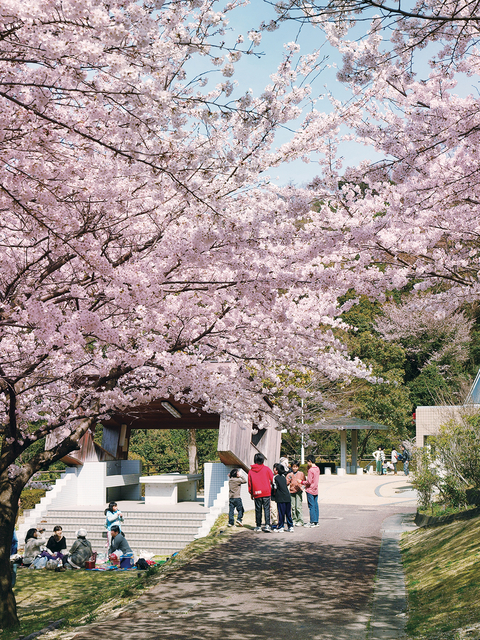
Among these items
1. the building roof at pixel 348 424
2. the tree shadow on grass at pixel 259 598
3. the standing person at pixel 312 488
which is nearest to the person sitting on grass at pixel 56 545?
the tree shadow on grass at pixel 259 598

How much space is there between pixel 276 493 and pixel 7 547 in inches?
252

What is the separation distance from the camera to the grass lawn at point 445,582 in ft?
17.5

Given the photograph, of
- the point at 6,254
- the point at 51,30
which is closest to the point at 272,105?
the point at 51,30

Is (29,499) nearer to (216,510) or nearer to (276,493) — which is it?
(216,510)

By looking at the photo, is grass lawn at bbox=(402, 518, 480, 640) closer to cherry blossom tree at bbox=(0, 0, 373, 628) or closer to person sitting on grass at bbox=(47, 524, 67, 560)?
cherry blossom tree at bbox=(0, 0, 373, 628)

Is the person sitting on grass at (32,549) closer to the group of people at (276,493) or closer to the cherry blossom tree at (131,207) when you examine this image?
the group of people at (276,493)

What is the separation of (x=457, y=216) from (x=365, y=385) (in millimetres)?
27542

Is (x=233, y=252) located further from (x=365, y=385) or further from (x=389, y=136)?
(x=365, y=385)

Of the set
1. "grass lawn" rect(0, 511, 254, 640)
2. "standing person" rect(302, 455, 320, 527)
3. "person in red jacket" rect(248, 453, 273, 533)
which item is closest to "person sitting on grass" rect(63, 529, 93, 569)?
"grass lawn" rect(0, 511, 254, 640)

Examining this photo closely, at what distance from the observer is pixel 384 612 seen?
6441 millimetres

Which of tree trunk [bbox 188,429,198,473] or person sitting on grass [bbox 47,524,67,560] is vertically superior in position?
tree trunk [bbox 188,429,198,473]

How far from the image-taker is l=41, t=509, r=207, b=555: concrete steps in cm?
1560

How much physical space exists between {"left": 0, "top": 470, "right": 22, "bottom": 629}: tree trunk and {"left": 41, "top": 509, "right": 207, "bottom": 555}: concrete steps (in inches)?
315

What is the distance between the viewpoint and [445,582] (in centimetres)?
696
